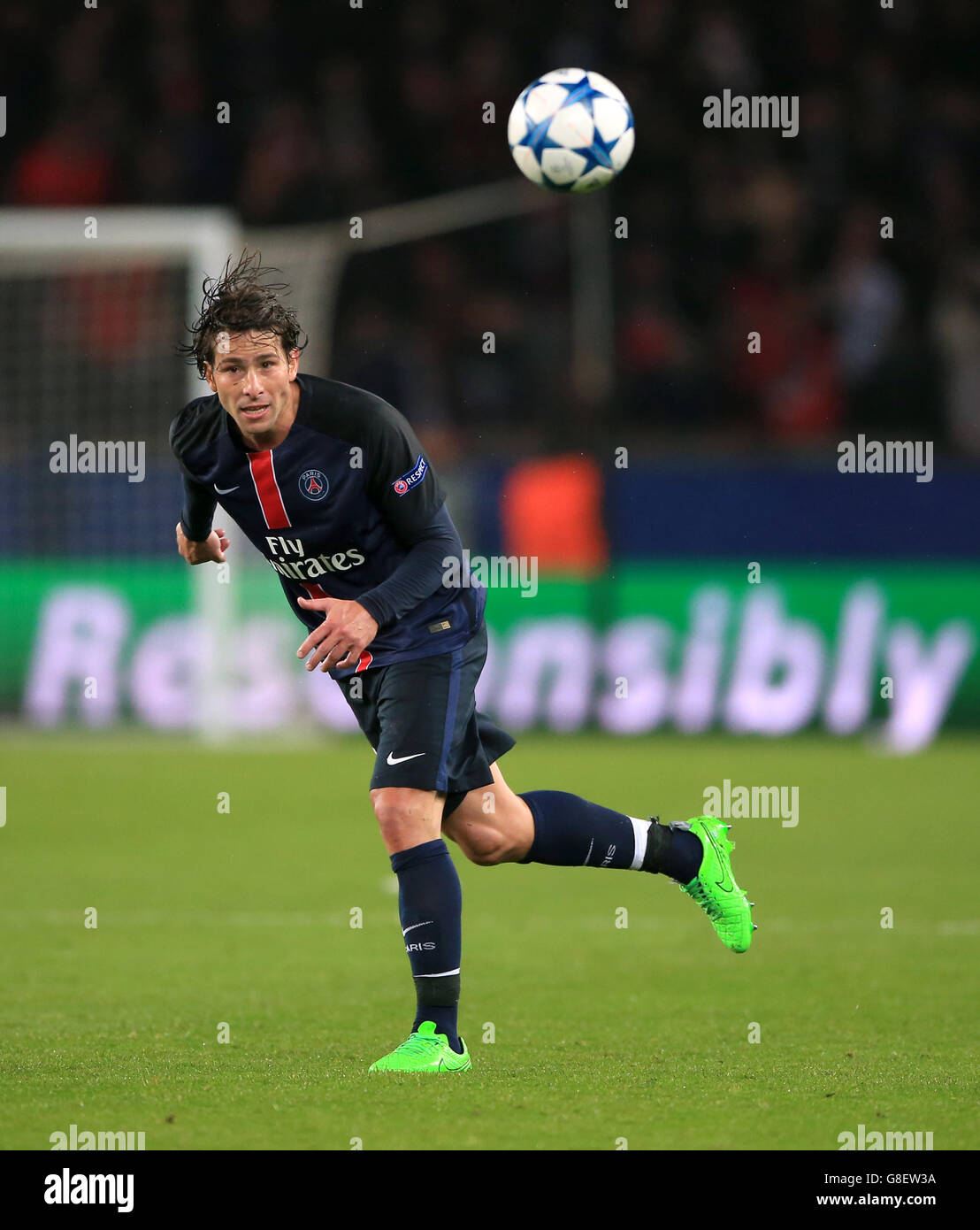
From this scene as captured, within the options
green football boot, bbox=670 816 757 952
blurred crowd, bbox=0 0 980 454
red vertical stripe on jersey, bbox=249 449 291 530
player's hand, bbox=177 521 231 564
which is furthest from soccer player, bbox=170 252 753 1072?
blurred crowd, bbox=0 0 980 454

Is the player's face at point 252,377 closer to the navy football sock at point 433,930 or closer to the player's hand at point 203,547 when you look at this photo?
the player's hand at point 203,547

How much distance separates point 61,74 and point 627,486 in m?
8.63

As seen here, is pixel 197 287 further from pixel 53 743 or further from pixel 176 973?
pixel 176 973

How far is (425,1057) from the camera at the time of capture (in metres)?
4.60

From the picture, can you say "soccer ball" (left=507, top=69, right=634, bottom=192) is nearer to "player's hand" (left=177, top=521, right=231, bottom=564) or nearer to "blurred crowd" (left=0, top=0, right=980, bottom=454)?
"player's hand" (left=177, top=521, right=231, bottom=564)

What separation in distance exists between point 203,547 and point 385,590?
3.11ft

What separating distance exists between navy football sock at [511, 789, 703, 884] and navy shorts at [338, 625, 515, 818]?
0.79ft

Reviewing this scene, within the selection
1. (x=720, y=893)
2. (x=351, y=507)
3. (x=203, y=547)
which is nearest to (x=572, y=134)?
(x=203, y=547)

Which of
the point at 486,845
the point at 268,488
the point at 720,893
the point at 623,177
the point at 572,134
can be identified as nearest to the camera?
the point at 268,488

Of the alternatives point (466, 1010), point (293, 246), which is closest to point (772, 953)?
point (466, 1010)

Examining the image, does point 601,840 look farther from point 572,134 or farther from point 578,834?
point 572,134

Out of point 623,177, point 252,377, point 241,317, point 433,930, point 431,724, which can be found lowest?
point 433,930

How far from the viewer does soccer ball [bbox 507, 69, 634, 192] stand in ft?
23.3

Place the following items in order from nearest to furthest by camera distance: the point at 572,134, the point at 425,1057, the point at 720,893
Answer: the point at 425,1057 → the point at 720,893 → the point at 572,134
